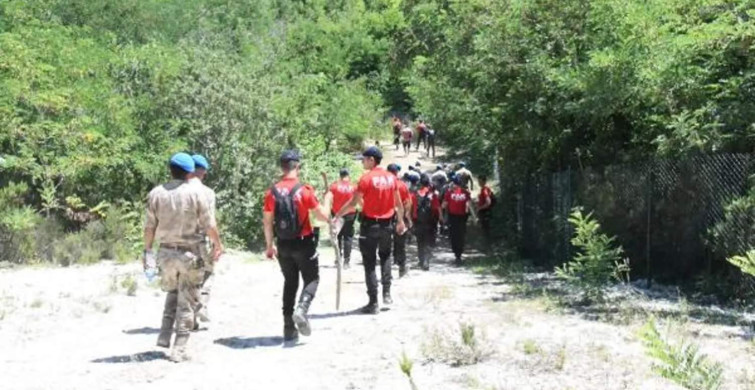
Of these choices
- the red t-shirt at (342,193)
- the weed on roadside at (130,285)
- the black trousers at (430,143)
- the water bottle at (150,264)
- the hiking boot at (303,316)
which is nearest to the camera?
the water bottle at (150,264)

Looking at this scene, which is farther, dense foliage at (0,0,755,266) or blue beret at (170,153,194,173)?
dense foliage at (0,0,755,266)

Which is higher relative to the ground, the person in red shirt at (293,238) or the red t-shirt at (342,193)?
the red t-shirt at (342,193)

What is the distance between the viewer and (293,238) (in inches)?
320

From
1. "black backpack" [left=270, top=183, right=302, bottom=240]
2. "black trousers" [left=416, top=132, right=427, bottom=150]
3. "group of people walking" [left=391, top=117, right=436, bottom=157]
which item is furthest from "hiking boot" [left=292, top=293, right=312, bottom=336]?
"black trousers" [left=416, top=132, right=427, bottom=150]

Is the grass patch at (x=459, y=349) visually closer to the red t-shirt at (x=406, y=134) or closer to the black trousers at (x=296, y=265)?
the black trousers at (x=296, y=265)

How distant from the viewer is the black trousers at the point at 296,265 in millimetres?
8172

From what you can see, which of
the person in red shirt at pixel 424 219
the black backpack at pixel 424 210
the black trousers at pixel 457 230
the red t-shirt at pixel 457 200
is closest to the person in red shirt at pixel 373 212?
the person in red shirt at pixel 424 219

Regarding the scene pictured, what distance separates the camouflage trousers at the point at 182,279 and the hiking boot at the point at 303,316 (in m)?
0.96

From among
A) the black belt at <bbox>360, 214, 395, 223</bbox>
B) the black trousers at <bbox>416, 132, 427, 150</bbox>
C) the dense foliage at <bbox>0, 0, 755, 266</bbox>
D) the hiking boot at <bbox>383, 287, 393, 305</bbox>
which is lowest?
the hiking boot at <bbox>383, 287, 393, 305</bbox>

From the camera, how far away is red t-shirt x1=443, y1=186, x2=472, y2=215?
15.6 m

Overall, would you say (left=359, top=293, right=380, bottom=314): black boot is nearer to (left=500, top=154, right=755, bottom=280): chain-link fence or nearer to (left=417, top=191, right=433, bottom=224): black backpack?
(left=500, top=154, right=755, bottom=280): chain-link fence

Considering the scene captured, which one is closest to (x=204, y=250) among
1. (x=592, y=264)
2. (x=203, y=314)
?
(x=203, y=314)

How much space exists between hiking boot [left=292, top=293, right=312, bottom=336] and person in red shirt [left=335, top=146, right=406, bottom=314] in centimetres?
157

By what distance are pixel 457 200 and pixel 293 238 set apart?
307 inches
